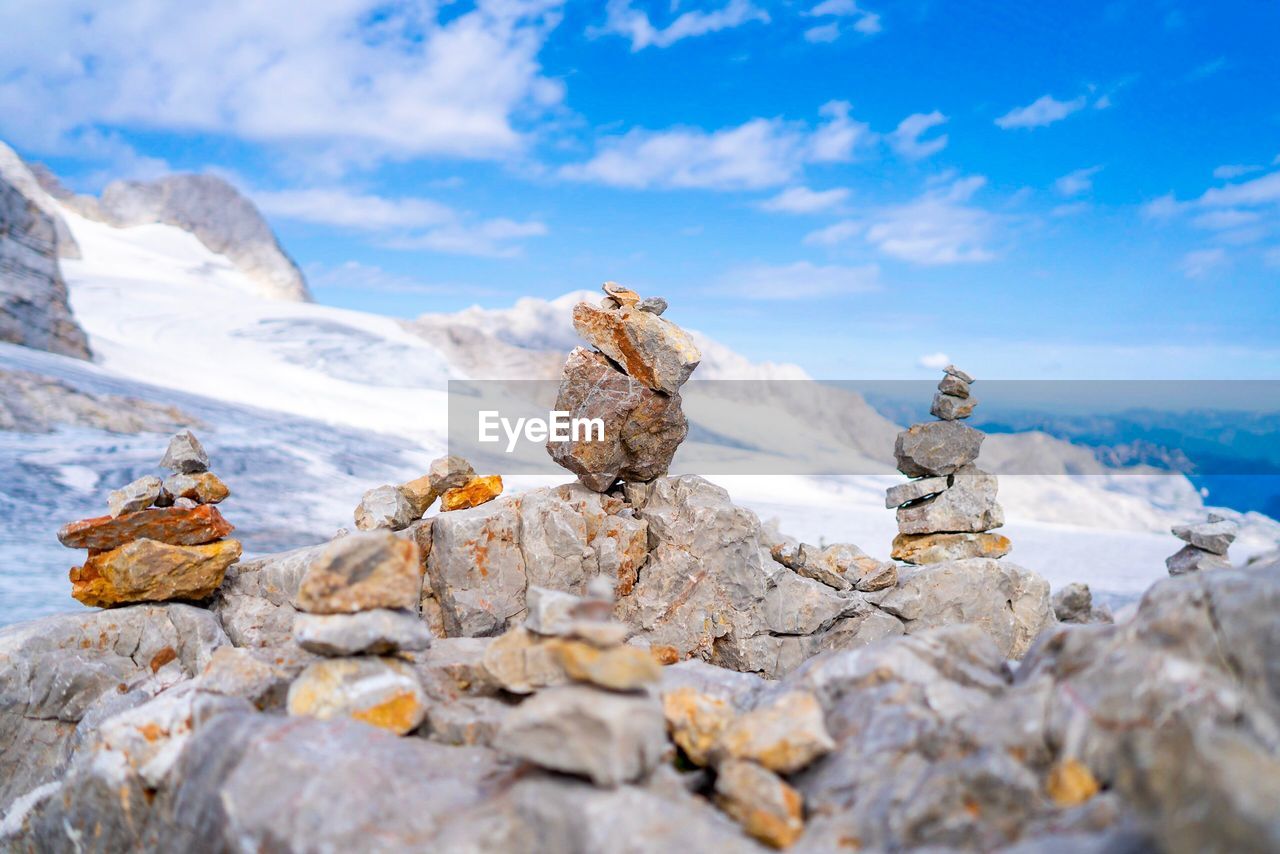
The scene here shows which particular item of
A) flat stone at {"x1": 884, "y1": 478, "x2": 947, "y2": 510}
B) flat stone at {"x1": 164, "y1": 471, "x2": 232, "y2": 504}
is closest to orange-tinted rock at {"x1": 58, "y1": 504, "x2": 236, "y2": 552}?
flat stone at {"x1": 164, "y1": 471, "x2": 232, "y2": 504}

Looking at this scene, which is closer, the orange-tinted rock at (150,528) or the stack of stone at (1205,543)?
the orange-tinted rock at (150,528)

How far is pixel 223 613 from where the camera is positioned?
11.4m

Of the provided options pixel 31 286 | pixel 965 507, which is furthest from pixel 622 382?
pixel 31 286

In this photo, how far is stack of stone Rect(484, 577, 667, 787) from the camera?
4469 millimetres

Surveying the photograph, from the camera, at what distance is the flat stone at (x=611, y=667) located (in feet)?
16.1

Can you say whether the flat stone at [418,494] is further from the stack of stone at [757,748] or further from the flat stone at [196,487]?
the stack of stone at [757,748]

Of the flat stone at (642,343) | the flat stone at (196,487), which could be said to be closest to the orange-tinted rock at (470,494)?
the flat stone at (642,343)

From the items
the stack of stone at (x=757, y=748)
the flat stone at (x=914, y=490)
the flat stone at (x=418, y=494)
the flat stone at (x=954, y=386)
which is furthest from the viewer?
the flat stone at (x=914, y=490)

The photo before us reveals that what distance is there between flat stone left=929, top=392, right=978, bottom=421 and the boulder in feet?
9.11

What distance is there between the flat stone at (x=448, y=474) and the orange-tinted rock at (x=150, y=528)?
3172 mm

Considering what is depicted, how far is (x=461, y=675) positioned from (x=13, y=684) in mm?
6349

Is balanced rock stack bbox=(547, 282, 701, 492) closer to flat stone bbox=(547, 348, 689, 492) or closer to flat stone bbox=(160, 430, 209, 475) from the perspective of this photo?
flat stone bbox=(547, 348, 689, 492)

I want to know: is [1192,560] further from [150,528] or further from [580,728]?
[150,528]

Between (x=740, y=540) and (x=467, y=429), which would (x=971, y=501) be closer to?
(x=740, y=540)
